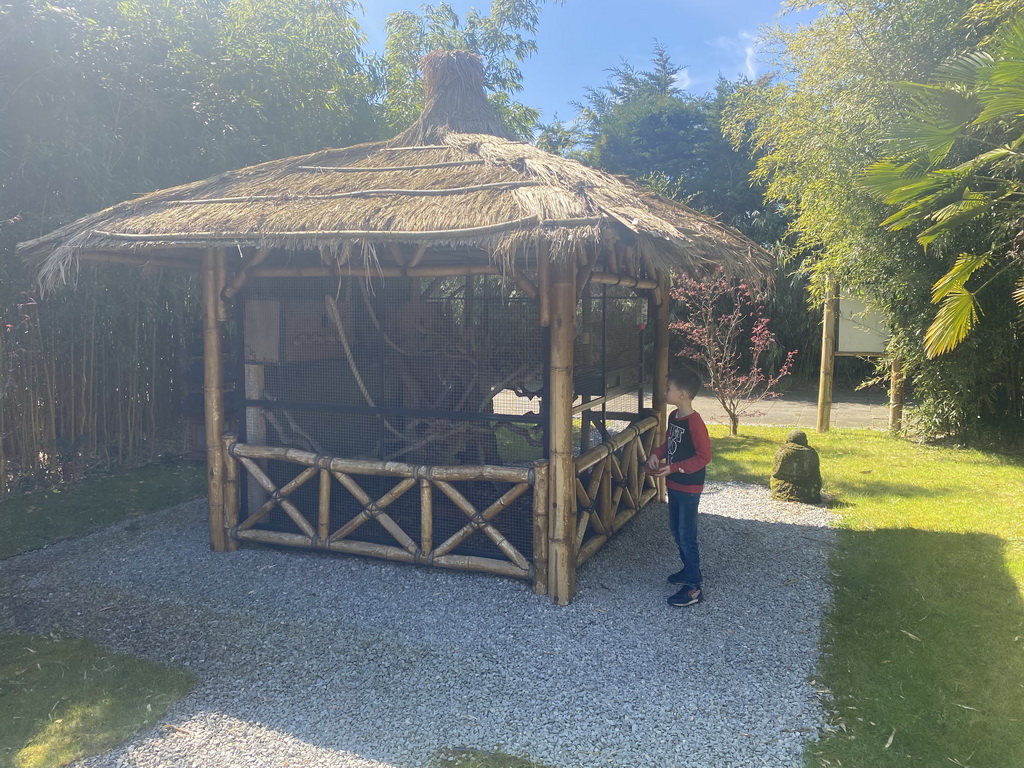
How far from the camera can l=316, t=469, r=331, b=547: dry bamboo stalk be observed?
15.4ft

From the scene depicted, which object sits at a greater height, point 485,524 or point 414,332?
point 414,332

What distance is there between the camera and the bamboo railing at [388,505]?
4215 millimetres

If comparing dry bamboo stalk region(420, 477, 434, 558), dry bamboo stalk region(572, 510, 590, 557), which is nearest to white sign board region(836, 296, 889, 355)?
dry bamboo stalk region(572, 510, 590, 557)

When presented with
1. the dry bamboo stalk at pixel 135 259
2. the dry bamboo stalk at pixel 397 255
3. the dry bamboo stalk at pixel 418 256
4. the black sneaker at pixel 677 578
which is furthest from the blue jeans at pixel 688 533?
the dry bamboo stalk at pixel 135 259

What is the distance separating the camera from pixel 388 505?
475cm

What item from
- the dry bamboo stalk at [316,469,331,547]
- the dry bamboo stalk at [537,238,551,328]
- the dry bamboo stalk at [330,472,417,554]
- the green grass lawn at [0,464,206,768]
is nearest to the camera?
the green grass lawn at [0,464,206,768]

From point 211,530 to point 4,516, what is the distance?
2270 millimetres

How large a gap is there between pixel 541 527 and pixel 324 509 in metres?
1.56

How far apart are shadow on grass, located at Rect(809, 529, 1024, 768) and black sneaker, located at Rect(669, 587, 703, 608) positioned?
0.70 m

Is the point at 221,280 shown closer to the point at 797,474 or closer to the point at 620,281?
the point at 620,281

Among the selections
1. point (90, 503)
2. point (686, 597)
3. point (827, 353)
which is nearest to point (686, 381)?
point (686, 597)

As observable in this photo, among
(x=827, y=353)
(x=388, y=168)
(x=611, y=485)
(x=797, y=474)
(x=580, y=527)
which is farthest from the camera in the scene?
(x=827, y=353)

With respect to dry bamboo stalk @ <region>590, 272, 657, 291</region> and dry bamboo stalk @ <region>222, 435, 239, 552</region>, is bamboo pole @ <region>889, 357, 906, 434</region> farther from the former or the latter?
dry bamboo stalk @ <region>222, 435, 239, 552</region>

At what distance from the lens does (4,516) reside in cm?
580
